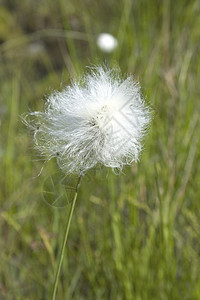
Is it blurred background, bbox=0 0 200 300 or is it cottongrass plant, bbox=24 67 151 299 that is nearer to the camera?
cottongrass plant, bbox=24 67 151 299

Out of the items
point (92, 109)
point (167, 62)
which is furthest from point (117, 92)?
point (167, 62)

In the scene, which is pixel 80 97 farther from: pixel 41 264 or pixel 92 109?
pixel 41 264

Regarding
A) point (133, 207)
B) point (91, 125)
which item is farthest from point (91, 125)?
point (133, 207)

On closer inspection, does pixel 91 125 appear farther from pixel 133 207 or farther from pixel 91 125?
pixel 133 207

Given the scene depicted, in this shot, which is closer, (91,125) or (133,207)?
(91,125)

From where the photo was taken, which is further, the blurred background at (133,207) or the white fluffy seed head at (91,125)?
the blurred background at (133,207)
